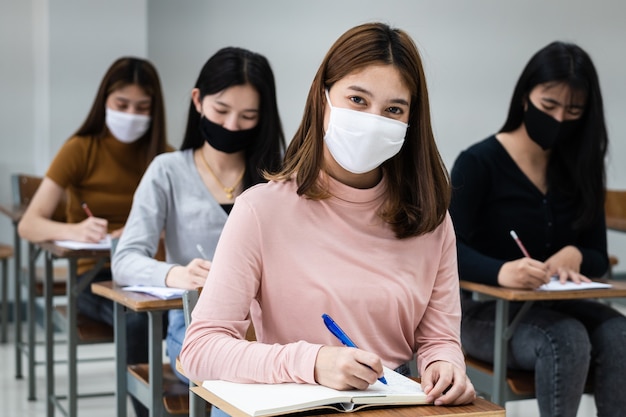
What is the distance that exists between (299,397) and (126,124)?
94.4 inches

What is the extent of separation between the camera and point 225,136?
261 cm

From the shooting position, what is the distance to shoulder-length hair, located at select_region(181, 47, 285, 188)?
8.50 ft

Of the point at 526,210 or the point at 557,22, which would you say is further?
the point at 557,22

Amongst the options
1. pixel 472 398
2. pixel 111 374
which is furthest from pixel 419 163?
pixel 111 374

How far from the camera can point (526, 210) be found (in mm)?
2740

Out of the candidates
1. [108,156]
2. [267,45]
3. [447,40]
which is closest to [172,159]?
[108,156]

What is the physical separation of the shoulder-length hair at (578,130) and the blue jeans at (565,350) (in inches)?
13.8

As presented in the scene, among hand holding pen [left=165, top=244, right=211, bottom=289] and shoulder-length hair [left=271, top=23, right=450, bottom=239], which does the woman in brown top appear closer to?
hand holding pen [left=165, top=244, right=211, bottom=289]

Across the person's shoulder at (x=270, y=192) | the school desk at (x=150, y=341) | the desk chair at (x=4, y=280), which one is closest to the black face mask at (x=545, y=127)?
the school desk at (x=150, y=341)

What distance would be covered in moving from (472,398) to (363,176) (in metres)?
0.47

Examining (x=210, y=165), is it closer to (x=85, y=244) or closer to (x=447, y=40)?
(x=85, y=244)

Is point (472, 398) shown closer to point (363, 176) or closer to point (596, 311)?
point (363, 176)

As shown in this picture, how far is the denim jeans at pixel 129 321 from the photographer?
9.46 feet

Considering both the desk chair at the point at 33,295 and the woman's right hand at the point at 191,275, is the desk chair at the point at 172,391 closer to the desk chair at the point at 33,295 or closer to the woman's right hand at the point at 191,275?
the woman's right hand at the point at 191,275
